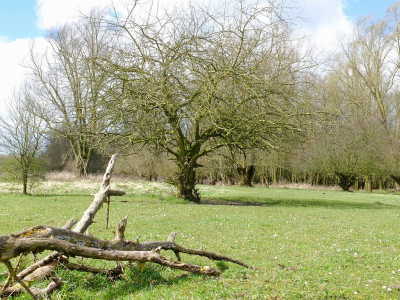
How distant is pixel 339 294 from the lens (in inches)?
200

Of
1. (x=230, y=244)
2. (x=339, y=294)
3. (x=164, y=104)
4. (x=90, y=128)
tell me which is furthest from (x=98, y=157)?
(x=339, y=294)

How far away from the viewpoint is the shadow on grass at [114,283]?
15.8 ft

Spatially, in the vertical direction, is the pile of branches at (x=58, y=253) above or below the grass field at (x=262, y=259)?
above

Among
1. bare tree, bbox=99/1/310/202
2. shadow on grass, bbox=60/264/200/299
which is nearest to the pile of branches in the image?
shadow on grass, bbox=60/264/200/299

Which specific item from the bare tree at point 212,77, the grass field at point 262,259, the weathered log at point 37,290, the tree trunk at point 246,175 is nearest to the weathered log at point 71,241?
the grass field at point 262,259

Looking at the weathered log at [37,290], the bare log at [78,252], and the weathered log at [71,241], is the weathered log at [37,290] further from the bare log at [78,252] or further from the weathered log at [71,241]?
the weathered log at [71,241]

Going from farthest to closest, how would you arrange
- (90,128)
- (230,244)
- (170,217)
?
(90,128), (170,217), (230,244)

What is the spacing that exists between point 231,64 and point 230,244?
37.9ft

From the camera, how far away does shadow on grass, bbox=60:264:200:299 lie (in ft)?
15.8

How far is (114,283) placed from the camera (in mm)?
5297

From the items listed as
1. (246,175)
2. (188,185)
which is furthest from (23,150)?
(246,175)

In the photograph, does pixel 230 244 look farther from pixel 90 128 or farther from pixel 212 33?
pixel 90 128

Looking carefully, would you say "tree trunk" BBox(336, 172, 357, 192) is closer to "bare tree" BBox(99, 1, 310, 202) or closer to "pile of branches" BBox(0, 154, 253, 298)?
"bare tree" BBox(99, 1, 310, 202)

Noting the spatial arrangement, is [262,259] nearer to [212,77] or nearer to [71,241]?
[71,241]
